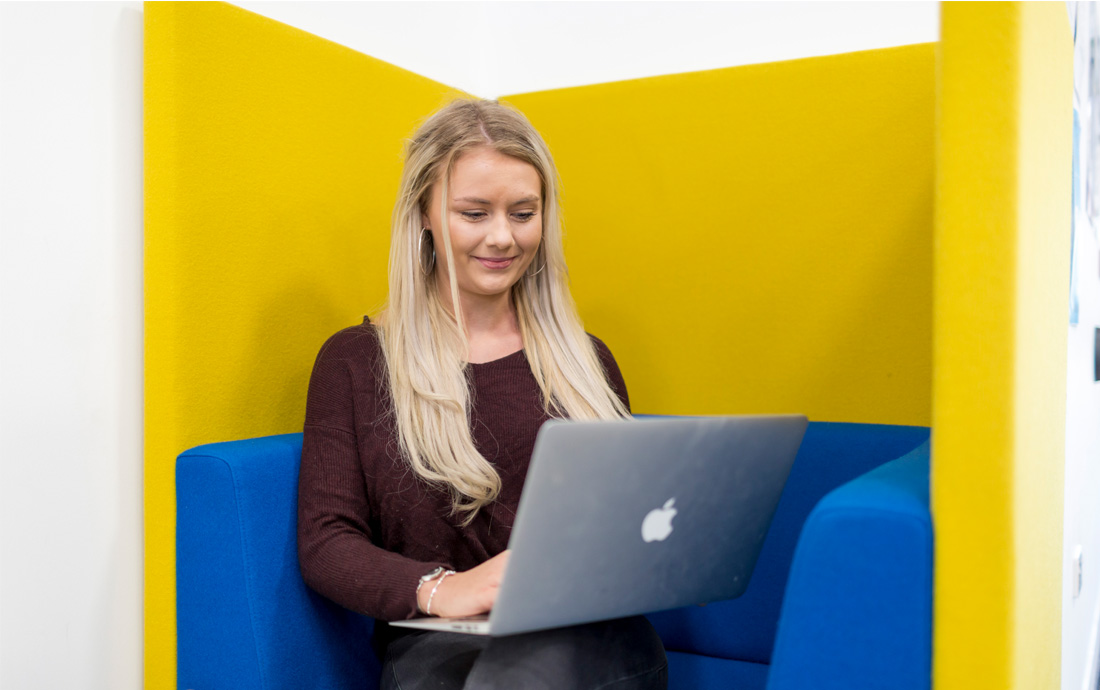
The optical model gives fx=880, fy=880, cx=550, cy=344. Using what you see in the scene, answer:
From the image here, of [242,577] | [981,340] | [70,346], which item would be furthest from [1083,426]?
[70,346]

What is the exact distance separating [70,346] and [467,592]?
664mm

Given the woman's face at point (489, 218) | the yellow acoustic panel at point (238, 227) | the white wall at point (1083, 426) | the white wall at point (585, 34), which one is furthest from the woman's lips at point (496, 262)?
the white wall at point (1083, 426)

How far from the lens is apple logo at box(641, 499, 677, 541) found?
0.96 meters

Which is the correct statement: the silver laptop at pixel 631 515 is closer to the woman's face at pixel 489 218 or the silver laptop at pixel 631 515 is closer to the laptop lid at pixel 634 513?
the laptop lid at pixel 634 513

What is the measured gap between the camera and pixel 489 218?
1.35m

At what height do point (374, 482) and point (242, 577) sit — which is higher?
point (374, 482)

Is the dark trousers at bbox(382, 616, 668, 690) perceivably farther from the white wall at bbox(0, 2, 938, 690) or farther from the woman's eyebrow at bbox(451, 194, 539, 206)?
the woman's eyebrow at bbox(451, 194, 539, 206)

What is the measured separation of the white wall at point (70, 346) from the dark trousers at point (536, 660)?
17.5 inches

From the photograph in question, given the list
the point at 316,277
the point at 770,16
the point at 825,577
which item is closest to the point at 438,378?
the point at 316,277

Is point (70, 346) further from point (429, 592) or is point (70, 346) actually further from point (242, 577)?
point (429, 592)

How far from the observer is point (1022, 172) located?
0.84 m

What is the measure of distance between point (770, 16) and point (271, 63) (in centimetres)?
101

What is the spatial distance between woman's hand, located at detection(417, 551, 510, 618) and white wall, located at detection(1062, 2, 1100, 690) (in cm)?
95

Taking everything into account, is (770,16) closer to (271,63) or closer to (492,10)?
(492,10)
